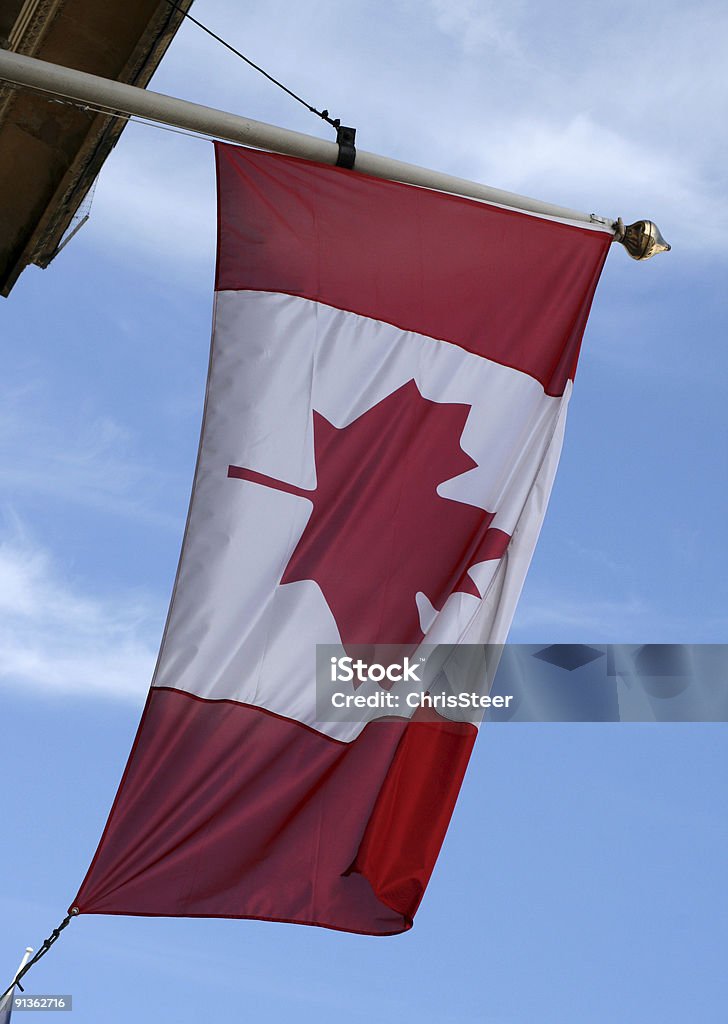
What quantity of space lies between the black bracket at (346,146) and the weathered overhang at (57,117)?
1952 mm

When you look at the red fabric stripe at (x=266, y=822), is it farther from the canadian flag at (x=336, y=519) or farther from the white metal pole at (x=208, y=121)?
the white metal pole at (x=208, y=121)

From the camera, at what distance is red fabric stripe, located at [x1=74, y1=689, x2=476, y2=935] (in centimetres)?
511

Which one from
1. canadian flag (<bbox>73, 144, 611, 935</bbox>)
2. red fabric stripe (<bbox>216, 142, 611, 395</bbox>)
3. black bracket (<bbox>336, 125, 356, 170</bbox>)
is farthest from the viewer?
black bracket (<bbox>336, 125, 356, 170</bbox>)

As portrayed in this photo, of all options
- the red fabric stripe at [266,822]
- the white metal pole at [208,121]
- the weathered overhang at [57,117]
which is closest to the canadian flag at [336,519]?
the red fabric stripe at [266,822]

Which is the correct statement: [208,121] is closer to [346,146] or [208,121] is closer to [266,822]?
[346,146]

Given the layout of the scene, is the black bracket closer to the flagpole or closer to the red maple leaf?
the flagpole

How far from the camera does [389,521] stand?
20.1ft

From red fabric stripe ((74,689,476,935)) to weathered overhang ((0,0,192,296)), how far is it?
14.7ft

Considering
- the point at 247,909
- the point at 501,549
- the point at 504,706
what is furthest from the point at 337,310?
the point at 247,909

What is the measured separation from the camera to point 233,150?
631 cm

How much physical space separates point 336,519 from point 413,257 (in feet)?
5.49

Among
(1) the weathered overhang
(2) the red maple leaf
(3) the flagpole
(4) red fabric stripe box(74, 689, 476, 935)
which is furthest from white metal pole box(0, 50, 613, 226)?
(4) red fabric stripe box(74, 689, 476, 935)

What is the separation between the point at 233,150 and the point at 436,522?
7.15 ft

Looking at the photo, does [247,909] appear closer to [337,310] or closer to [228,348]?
[228,348]
